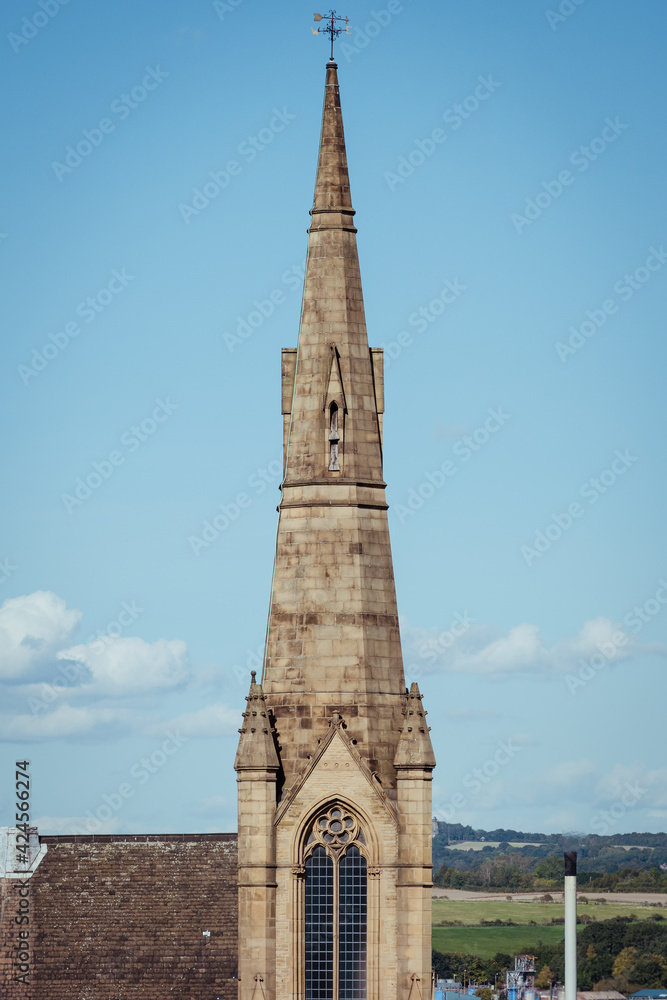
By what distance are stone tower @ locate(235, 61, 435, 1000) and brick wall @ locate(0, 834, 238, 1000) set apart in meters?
9.36

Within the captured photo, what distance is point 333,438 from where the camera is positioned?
2721 inches

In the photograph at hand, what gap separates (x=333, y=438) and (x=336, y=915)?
15.9 metres

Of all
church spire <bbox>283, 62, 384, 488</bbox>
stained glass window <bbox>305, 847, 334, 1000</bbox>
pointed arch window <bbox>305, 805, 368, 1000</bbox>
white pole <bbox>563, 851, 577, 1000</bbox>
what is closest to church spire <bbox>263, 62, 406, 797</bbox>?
church spire <bbox>283, 62, 384, 488</bbox>

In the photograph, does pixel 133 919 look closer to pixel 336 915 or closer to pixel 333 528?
pixel 336 915

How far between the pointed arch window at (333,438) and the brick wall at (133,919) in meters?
17.6

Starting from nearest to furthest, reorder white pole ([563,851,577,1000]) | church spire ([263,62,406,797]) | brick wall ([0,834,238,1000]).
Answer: white pole ([563,851,577,1000]) < church spire ([263,62,406,797]) < brick wall ([0,834,238,1000])

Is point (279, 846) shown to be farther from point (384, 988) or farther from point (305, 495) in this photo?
point (305, 495)

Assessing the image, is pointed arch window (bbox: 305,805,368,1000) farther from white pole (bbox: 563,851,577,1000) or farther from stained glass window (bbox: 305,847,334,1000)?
white pole (bbox: 563,851,577,1000)

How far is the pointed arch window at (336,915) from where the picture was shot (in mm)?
65375

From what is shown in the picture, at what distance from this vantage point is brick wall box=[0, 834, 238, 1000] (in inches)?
2916

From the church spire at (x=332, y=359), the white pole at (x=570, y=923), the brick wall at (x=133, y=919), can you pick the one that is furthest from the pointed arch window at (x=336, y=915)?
the church spire at (x=332, y=359)

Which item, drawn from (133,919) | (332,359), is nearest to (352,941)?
(133,919)

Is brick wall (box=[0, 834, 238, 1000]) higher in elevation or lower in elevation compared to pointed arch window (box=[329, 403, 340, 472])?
lower

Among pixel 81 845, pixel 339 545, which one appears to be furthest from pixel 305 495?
pixel 81 845
